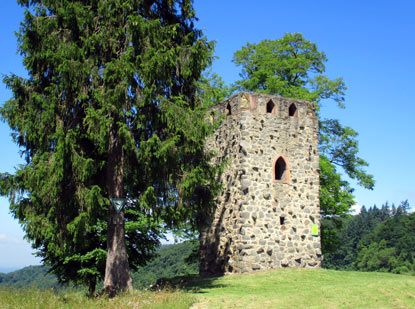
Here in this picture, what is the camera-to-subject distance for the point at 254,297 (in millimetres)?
11852

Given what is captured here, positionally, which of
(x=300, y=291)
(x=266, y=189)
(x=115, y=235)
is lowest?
(x=300, y=291)

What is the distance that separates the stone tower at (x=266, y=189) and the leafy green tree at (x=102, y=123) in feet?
10.0

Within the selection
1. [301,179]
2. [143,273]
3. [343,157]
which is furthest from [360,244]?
[301,179]

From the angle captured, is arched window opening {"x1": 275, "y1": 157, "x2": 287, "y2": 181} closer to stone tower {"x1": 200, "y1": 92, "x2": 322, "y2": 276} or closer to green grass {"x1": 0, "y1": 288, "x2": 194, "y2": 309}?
stone tower {"x1": 200, "y1": 92, "x2": 322, "y2": 276}

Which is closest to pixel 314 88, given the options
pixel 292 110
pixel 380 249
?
pixel 292 110

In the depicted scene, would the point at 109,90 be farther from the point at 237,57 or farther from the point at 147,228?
the point at 237,57

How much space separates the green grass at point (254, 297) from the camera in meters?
10.8

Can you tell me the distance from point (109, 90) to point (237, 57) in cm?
1516

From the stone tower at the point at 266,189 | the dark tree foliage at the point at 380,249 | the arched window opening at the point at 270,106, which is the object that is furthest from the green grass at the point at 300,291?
the dark tree foliage at the point at 380,249

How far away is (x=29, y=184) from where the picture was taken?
12508 millimetres

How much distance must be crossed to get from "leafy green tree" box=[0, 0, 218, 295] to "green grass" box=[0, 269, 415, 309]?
1.76 metres

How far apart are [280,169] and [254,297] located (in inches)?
285

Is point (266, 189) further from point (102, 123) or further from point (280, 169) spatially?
point (102, 123)

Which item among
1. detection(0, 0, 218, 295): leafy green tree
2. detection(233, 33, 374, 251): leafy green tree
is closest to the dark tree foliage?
detection(233, 33, 374, 251): leafy green tree
